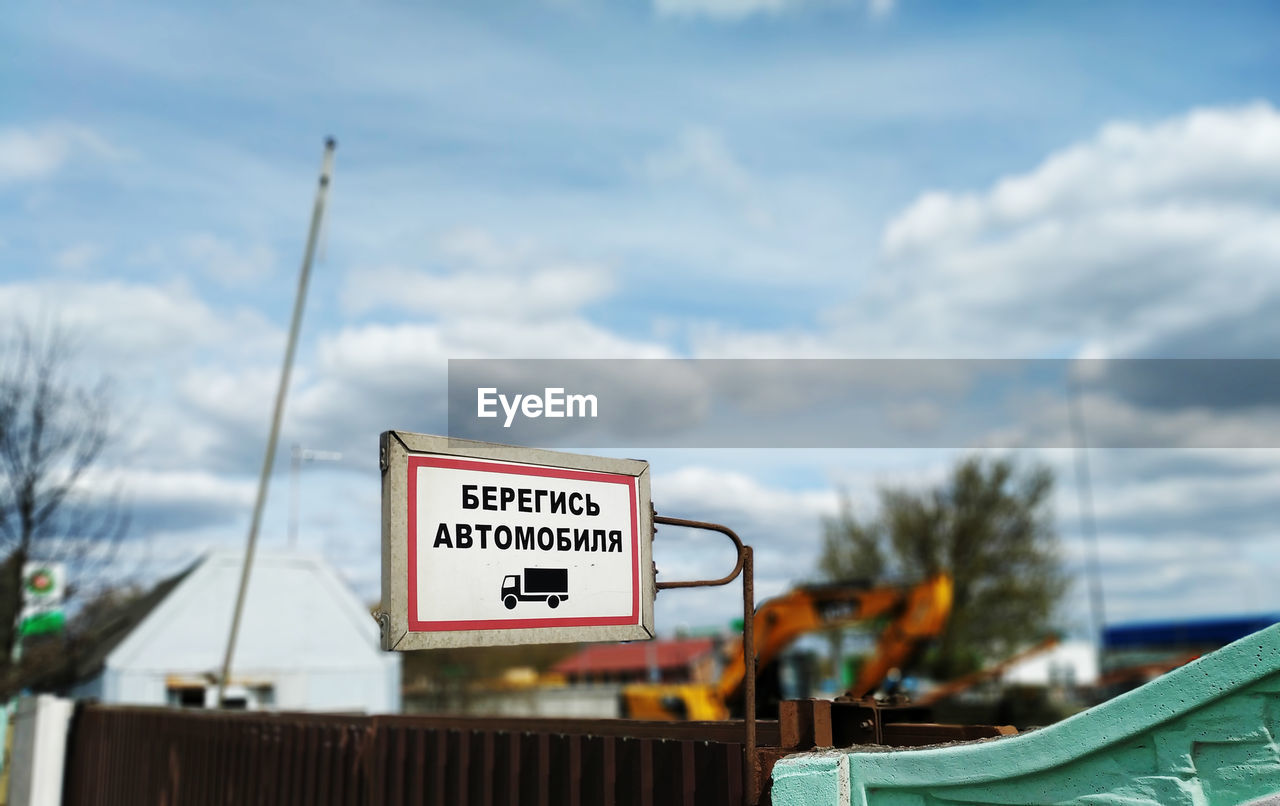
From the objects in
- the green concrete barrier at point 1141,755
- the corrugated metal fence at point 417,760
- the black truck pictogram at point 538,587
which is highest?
the black truck pictogram at point 538,587

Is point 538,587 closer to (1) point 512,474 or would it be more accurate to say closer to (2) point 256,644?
(1) point 512,474

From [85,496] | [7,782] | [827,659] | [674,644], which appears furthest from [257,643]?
[674,644]

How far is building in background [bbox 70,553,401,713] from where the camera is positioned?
26.8 meters

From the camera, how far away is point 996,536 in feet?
125

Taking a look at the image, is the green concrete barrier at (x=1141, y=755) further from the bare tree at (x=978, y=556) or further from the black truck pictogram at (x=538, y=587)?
the bare tree at (x=978, y=556)

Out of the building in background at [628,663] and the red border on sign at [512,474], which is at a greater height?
the red border on sign at [512,474]

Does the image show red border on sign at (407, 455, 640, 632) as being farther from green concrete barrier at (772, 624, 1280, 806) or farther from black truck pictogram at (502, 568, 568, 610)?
green concrete barrier at (772, 624, 1280, 806)

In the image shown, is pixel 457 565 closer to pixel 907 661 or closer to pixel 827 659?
pixel 907 661

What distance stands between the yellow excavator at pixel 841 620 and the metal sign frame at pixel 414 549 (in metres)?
13.6

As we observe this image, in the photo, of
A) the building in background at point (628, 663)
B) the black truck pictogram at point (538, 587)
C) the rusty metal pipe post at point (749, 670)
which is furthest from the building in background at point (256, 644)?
the building in background at point (628, 663)

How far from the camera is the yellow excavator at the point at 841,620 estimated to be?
57.7 ft

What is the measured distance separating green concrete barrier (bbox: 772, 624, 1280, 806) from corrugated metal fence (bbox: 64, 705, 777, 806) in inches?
33.6

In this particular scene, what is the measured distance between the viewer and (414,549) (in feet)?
11.4

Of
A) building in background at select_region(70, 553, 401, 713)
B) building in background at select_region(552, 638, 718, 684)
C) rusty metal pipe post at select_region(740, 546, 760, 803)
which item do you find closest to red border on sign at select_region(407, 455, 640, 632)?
rusty metal pipe post at select_region(740, 546, 760, 803)
